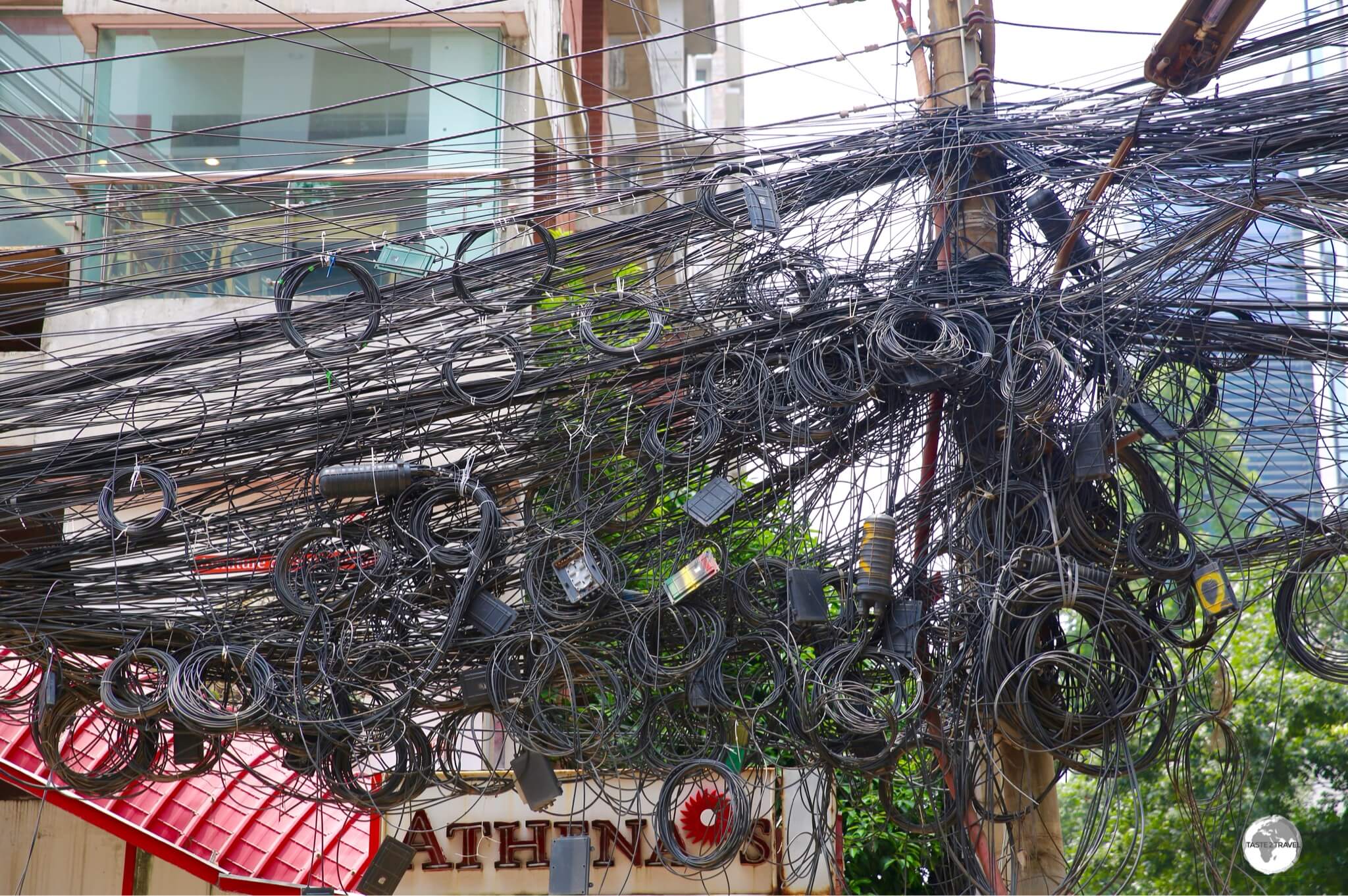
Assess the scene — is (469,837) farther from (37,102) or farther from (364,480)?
(37,102)

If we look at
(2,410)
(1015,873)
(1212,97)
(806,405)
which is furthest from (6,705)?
(1212,97)

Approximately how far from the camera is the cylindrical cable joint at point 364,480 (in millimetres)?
5316

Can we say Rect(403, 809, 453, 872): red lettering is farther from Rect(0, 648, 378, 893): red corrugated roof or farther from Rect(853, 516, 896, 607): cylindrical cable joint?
Rect(853, 516, 896, 607): cylindrical cable joint

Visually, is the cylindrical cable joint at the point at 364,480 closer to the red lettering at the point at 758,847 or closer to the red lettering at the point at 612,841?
the red lettering at the point at 612,841

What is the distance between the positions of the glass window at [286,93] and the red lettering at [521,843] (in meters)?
4.44

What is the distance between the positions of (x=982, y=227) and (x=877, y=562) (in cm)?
178

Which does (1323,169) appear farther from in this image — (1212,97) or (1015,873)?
(1015,873)

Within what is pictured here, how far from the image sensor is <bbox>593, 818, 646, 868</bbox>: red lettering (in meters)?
7.53

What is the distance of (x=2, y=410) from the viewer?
19.1 ft

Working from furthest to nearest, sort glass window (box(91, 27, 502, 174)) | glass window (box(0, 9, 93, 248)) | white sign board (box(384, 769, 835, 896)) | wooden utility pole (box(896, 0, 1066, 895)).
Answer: glass window (box(0, 9, 93, 248)) → glass window (box(91, 27, 502, 174)) → white sign board (box(384, 769, 835, 896)) → wooden utility pole (box(896, 0, 1066, 895))

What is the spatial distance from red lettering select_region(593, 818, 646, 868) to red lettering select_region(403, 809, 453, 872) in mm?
952

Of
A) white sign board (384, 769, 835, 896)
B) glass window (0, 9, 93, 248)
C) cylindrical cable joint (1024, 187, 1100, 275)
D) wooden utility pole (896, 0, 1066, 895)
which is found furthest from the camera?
glass window (0, 9, 93, 248)

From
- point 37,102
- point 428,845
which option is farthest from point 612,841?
point 37,102

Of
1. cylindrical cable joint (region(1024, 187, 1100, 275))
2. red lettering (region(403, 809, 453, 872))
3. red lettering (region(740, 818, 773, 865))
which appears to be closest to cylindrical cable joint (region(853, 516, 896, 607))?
cylindrical cable joint (region(1024, 187, 1100, 275))
